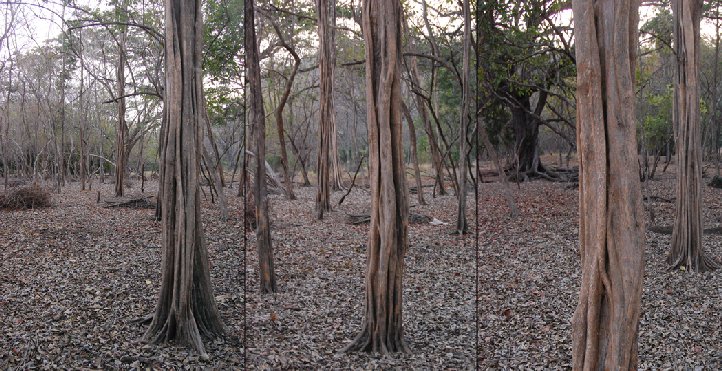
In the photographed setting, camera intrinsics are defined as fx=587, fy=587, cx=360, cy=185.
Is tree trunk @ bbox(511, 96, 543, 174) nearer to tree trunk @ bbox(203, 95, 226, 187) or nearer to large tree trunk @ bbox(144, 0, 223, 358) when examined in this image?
tree trunk @ bbox(203, 95, 226, 187)

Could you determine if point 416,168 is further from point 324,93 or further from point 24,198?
point 24,198

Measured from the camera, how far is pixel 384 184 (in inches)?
107

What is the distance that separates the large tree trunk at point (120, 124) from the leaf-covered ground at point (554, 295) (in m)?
2.97

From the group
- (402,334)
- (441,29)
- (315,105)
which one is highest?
(441,29)

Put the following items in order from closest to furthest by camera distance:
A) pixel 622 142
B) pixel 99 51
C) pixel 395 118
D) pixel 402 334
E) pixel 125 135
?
1. pixel 622 142
2. pixel 395 118
3. pixel 402 334
4. pixel 99 51
5. pixel 125 135

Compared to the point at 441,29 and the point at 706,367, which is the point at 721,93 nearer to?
the point at 441,29

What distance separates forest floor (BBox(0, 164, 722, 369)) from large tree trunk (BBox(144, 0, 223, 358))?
167 mm

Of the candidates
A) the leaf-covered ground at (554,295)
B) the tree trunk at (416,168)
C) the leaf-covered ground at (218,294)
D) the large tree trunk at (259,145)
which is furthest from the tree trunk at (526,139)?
the large tree trunk at (259,145)

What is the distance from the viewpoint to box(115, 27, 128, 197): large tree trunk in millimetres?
4438

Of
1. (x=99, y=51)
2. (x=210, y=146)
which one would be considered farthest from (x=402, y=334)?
(x=99, y=51)

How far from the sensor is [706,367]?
3.51 meters

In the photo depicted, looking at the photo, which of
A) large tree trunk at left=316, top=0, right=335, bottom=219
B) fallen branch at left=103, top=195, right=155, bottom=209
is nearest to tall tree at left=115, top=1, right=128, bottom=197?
Result: fallen branch at left=103, top=195, right=155, bottom=209

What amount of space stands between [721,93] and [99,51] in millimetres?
10696

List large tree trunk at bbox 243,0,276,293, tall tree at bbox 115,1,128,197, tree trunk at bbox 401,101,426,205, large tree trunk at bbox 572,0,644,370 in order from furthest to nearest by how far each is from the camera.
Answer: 1. tree trunk at bbox 401,101,426,205
2. tall tree at bbox 115,1,128,197
3. large tree trunk at bbox 243,0,276,293
4. large tree trunk at bbox 572,0,644,370
